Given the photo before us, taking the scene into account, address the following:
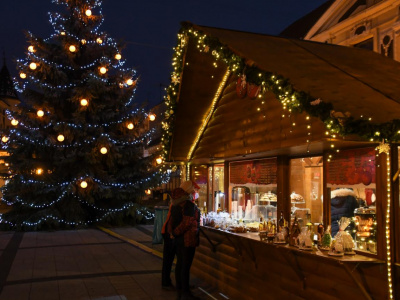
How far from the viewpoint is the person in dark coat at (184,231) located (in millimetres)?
7129

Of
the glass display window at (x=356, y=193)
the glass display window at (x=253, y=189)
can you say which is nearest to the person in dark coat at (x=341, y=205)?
the glass display window at (x=356, y=193)

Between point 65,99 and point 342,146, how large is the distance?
1561 centimetres

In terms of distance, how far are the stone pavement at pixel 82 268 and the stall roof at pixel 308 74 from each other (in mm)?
3409

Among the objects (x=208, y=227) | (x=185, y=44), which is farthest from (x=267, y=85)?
(x=208, y=227)

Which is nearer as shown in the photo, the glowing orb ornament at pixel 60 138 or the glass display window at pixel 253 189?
the glass display window at pixel 253 189

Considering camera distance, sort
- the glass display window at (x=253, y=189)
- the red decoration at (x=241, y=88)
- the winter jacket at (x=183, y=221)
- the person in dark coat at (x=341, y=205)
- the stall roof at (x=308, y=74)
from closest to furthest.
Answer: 1. the stall roof at (x=308, y=74)
2. the person in dark coat at (x=341, y=205)
3. the winter jacket at (x=183, y=221)
4. the glass display window at (x=253, y=189)
5. the red decoration at (x=241, y=88)

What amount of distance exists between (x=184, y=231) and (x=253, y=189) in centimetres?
173

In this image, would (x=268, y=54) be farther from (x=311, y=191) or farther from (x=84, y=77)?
(x=84, y=77)

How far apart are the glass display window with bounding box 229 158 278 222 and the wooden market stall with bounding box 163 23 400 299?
22 mm

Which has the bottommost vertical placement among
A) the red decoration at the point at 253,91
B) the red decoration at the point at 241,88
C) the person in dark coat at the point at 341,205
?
the person in dark coat at the point at 341,205

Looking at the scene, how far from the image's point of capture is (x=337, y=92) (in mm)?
5055

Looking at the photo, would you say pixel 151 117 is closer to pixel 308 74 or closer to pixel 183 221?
pixel 183 221

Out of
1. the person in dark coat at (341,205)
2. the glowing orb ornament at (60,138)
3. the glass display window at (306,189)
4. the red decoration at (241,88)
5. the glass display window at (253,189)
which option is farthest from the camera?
the glowing orb ornament at (60,138)

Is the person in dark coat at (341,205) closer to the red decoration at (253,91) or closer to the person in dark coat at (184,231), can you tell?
the red decoration at (253,91)
